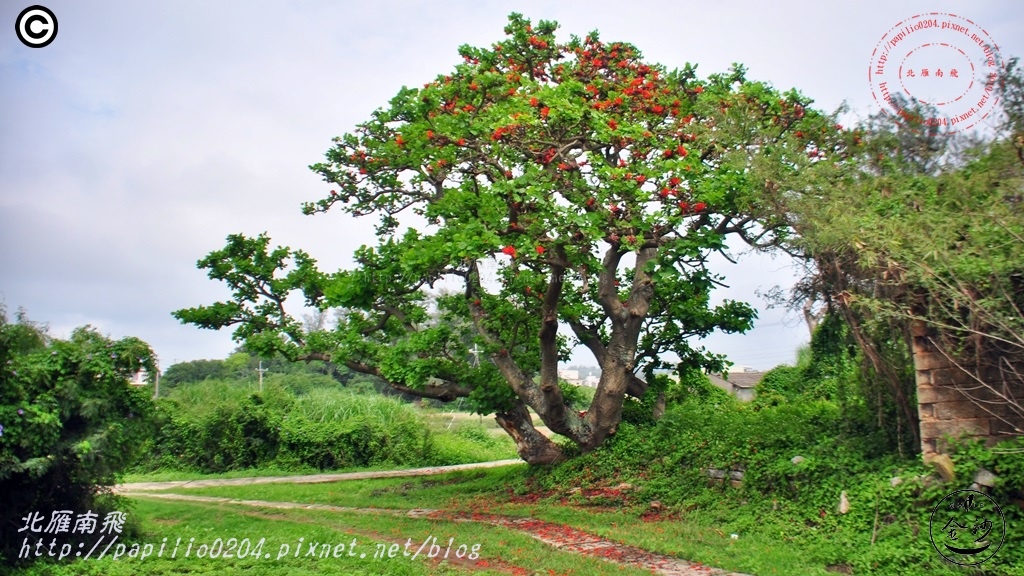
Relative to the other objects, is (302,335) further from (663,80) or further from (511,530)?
(663,80)

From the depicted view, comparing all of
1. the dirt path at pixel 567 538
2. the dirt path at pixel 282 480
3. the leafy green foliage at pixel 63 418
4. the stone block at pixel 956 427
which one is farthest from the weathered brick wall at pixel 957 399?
the dirt path at pixel 282 480

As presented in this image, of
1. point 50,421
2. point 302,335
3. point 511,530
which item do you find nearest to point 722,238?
point 511,530

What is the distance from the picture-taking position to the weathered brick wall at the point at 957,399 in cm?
720

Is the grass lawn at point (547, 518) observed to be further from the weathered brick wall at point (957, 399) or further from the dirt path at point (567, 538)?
the weathered brick wall at point (957, 399)

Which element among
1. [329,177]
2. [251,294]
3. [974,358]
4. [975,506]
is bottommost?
[975,506]

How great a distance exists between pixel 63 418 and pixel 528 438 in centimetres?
733

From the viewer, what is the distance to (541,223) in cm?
936

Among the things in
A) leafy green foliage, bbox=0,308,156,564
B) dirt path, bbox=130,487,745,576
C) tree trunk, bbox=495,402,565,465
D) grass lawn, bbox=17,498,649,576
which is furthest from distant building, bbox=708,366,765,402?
leafy green foliage, bbox=0,308,156,564

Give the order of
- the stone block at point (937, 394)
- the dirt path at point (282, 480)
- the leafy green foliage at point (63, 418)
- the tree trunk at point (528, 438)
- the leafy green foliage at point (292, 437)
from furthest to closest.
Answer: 1. the leafy green foliage at point (292, 437)
2. the dirt path at point (282, 480)
3. the tree trunk at point (528, 438)
4. the stone block at point (937, 394)
5. the leafy green foliage at point (63, 418)

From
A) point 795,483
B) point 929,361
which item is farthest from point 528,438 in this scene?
point 929,361

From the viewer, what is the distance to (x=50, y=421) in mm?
7109

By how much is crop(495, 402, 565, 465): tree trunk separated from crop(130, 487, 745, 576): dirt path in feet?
6.78

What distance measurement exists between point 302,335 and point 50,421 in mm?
5356

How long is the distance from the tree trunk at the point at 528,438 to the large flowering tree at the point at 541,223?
1.4 inches
